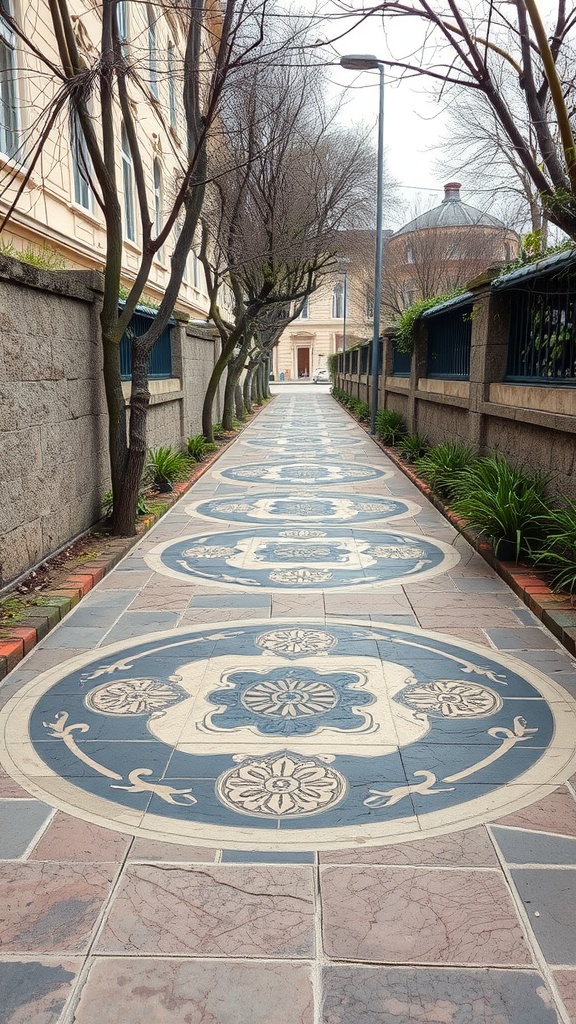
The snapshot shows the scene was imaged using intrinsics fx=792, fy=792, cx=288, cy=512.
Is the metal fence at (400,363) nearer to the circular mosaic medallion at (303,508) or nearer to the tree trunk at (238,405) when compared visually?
the circular mosaic medallion at (303,508)

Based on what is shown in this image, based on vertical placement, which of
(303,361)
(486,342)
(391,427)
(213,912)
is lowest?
(213,912)

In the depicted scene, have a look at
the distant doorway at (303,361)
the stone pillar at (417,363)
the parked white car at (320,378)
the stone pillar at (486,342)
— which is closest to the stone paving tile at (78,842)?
the stone pillar at (486,342)

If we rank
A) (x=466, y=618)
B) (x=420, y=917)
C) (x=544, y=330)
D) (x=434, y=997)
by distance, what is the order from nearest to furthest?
(x=434, y=997) < (x=420, y=917) < (x=466, y=618) < (x=544, y=330)

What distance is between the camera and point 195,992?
2051mm

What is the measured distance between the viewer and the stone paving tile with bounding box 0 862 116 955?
7.32 ft

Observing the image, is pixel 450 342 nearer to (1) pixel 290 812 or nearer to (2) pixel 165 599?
(2) pixel 165 599

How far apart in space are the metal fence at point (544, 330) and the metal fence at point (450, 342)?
1.45 metres

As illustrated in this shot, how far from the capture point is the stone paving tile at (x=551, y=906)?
2193mm

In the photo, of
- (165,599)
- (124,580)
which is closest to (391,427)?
(124,580)

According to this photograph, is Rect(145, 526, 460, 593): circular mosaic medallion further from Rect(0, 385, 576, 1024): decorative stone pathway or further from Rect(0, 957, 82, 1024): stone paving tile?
Rect(0, 957, 82, 1024): stone paving tile

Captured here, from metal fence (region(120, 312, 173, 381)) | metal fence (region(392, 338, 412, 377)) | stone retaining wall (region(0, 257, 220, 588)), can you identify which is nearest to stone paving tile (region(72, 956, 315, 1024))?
stone retaining wall (region(0, 257, 220, 588))

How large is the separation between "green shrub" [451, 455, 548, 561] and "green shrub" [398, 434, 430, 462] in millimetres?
5088

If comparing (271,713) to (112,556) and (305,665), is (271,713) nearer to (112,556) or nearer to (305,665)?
(305,665)

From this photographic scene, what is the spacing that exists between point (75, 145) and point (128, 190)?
40.9ft
